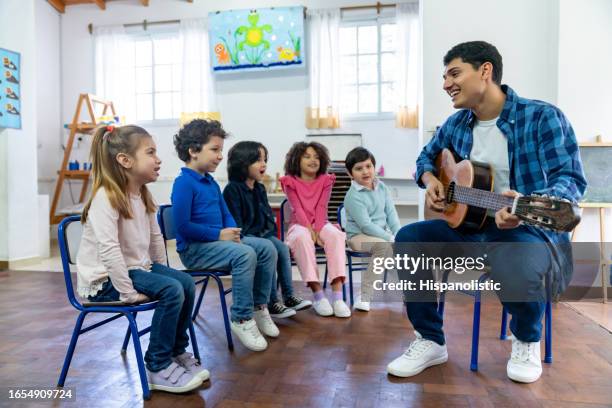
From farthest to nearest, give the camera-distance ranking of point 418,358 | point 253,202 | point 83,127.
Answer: point 83,127
point 253,202
point 418,358

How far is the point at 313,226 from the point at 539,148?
1.32 meters

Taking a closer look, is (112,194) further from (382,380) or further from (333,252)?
(333,252)

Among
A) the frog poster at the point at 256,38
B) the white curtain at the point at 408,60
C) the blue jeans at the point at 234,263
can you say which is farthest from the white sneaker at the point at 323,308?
the frog poster at the point at 256,38

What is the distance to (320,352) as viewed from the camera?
183 centimetres

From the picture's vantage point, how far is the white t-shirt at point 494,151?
161cm

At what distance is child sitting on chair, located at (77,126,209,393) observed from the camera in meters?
1.40

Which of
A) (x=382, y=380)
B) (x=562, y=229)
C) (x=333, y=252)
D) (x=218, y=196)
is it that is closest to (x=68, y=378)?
(x=218, y=196)

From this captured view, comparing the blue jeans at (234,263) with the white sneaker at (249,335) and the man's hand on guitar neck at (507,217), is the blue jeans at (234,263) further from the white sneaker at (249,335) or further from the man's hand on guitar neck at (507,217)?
the man's hand on guitar neck at (507,217)

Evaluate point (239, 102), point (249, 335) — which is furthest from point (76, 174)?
point (249, 335)

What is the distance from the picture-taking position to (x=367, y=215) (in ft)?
8.47

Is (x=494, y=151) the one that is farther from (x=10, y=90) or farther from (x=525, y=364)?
(x=10, y=90)

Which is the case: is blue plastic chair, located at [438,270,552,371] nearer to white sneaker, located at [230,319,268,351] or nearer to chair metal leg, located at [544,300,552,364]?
chair metal leg, located at [544,300,552,364]

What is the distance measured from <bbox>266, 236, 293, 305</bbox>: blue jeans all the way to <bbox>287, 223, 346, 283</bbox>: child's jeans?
0.21 ft

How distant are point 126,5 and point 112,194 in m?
5.55
